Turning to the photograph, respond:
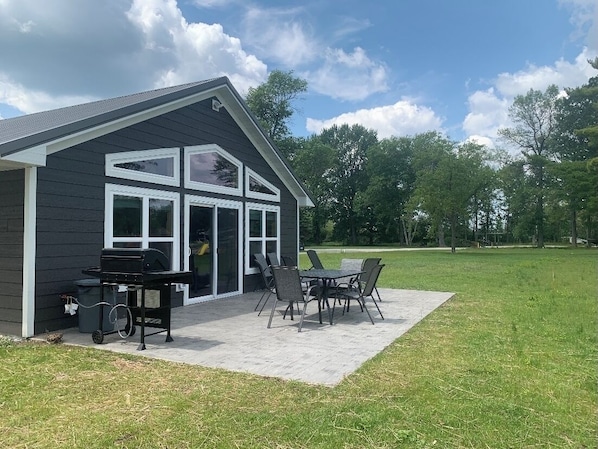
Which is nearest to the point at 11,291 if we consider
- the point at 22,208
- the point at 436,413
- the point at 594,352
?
the point at 22,208

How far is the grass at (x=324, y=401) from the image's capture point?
2795 millimetres

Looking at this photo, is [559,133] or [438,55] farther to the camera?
[559,133]

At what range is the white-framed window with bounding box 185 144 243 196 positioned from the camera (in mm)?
8203

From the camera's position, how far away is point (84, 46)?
9.59m

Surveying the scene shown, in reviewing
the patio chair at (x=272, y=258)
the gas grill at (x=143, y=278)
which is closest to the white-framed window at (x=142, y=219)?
the gas grill at (x=143, y=278)

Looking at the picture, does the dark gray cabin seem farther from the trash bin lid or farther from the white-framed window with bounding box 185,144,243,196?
the trash bin lid

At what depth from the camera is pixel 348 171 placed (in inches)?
2234

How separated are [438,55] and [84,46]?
37.3 ft

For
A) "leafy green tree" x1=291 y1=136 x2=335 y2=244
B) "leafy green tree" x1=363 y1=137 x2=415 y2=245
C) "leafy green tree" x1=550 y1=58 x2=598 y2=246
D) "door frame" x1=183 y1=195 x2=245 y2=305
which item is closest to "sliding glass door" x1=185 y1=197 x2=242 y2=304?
"door frame" x1=183 y1=195 x2=245 y2=305

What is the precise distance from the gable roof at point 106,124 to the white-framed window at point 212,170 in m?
0.88

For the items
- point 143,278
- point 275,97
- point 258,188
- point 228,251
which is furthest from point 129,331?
point 275,97

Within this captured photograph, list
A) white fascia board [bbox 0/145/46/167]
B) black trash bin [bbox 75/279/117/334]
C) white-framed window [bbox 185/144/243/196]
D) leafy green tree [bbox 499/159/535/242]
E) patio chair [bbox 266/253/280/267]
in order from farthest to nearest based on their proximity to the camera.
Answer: leafy green tree [bbox 499/159/535/242] < patio chair [bbox 266/253/280/267] < white-framed window [bbox 185/144/243/196] < black trash bin [bbox 75/279/117/334] < white fascia board [bbox 0/145/46/167]

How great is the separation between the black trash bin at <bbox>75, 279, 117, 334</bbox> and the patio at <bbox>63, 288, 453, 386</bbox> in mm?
148

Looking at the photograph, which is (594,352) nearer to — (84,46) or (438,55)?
(84,46)
